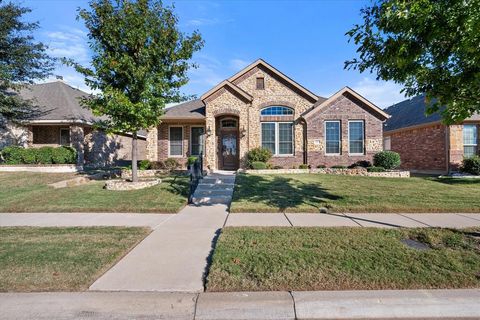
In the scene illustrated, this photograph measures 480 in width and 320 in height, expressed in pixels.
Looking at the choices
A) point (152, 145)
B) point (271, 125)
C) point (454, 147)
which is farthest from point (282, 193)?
point (454, 147)

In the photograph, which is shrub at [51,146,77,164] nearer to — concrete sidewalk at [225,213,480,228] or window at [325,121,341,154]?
concrete sidewalk at [225,213,480,228]

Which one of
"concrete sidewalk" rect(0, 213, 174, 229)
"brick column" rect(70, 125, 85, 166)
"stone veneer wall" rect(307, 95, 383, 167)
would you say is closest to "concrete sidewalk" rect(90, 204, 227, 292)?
"concrete sidewalk" rect(0, 213, 174, 229)

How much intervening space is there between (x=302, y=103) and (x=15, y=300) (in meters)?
16.9

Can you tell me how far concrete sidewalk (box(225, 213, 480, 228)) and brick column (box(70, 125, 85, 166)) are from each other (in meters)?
14.2

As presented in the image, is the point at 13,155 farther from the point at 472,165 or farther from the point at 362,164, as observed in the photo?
the point at 472,165

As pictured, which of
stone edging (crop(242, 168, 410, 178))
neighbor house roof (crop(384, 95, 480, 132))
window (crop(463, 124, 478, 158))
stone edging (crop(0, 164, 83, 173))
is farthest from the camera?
neighbor house roof (crop(384, 95, 480, 132))

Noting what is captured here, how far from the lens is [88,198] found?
9.73 meters

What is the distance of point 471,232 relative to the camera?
591 centimetres

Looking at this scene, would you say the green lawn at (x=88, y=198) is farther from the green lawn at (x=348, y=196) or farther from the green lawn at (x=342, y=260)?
the green lawn at (x=342, y=260)

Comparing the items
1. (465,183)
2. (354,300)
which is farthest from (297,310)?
(465,183)

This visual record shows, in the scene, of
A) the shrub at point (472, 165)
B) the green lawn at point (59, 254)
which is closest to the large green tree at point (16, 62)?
the green lawn at point (59, 254)

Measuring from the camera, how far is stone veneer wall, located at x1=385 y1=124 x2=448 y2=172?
1859cm

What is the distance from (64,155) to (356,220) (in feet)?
53.8

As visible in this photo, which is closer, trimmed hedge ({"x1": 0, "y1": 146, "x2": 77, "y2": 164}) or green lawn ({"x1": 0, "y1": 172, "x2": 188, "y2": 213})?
green lawn ({"x1": 0, "y1": 172, "x2": 188, "y2": 213})
